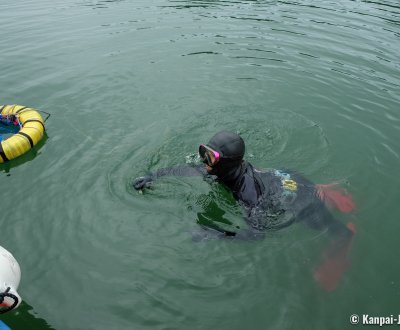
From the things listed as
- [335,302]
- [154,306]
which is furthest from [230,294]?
[335,302]

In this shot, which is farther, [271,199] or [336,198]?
[336,198]

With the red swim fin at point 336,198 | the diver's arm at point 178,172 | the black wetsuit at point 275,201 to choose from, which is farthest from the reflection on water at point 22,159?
the red swim fin at point 336,198

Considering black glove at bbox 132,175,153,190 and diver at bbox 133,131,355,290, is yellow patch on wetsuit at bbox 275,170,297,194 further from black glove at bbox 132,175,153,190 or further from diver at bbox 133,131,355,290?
black glove at bbox 132,175,153,190

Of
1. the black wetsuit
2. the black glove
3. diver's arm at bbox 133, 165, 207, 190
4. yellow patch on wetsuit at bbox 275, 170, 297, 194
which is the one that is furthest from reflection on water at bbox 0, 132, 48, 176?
yellow patch on wetsuit at bbox 275, 170, 297, 194

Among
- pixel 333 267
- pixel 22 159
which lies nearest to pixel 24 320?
pixel 22 159

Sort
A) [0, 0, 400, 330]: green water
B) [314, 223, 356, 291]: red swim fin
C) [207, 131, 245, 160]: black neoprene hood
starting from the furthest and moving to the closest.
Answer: [207, 131, 245, 160]: black neoprene hood → [314, 223, 356, 291]: red swim fin → [0, 0, 400, 330]: green water

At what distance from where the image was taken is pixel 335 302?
4707 millimetres

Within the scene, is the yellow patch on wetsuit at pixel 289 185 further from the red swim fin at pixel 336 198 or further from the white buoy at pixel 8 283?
the white buoy at pixel 8 283

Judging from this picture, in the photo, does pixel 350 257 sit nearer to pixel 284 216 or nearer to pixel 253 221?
pixel 284 216

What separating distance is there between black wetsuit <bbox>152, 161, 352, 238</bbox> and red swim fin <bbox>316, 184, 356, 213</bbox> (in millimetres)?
→ 217

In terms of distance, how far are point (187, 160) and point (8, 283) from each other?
404cm

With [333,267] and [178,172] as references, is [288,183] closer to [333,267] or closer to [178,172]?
[333,267]

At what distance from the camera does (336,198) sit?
6.12 m

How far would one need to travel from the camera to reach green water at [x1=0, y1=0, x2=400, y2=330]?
4.79 m
